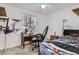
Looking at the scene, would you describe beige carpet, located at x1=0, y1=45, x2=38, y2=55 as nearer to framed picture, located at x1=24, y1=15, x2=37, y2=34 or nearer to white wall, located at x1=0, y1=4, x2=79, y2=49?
white wall, located at x1=0, y1=4, x2=79, y2=49

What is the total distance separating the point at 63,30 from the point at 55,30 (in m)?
0.11

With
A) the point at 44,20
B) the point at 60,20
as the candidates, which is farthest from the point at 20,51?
the point at 60,20

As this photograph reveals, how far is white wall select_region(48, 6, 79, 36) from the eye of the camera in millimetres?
1939

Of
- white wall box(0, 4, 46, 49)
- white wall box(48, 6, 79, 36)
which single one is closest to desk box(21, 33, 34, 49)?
white wall box(0, 4, 46, 49)

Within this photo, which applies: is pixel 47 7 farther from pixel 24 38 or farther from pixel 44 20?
pixel 24 38

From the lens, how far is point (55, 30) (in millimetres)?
1970

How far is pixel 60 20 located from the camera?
6.46 ft

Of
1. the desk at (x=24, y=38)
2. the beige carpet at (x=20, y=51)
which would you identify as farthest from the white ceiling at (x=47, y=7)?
the beige carpet at (x=20, y=51)

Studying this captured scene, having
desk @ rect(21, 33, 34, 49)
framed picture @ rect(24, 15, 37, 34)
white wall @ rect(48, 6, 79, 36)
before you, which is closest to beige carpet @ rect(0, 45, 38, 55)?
desk @ rect(21, 33, 34, 49)

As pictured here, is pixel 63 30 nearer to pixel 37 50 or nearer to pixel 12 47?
pixel 37 50

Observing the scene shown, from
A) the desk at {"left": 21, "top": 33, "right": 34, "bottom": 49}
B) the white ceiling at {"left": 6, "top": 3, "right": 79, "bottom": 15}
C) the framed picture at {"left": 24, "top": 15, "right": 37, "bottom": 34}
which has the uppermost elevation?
the white ceiling at {"left": 6, "top": 3, "right": 79, "bottom": 15}

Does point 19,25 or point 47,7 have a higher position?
point 47,7

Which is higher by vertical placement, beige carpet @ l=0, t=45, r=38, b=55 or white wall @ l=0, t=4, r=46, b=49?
white wall @ l=0, t=4, r=46, b=49
